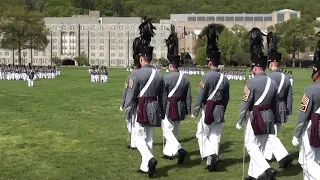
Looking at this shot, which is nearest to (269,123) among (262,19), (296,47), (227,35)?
(227,35)

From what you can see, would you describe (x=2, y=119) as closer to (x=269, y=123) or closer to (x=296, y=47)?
(x=269, y=123)

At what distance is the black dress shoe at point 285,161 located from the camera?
974cm

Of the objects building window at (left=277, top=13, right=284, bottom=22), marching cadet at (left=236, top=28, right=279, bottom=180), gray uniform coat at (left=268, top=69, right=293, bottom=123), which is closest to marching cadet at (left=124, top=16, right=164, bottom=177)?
marching cadet at (left=236, top=28, right=279, bottom=180)

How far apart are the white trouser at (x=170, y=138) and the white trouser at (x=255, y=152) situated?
2.04 m

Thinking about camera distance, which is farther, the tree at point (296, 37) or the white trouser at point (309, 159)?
the tree at point (296, 37)

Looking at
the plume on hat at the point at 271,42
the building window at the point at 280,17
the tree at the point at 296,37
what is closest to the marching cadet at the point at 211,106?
the plume on hat at the point at 271,42

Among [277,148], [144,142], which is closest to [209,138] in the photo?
[277,148]

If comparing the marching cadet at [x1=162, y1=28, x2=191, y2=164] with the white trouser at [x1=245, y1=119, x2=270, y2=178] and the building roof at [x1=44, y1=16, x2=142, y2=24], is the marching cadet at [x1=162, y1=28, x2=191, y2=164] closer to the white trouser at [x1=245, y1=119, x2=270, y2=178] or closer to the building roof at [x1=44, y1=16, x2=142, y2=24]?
the white trouser at [x1=245, y1=119, x2=270, y2=178]

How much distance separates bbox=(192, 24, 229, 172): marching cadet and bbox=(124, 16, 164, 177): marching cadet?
997 millimetres

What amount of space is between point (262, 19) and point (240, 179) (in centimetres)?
14534

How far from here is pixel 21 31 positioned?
92375 mm

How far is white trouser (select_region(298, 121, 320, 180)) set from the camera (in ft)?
24.1

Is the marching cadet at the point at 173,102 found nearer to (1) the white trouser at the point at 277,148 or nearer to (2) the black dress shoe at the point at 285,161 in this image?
(1) the white trouser at the point at 277,148

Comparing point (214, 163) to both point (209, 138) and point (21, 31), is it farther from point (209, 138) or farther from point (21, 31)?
point (21, 31)
